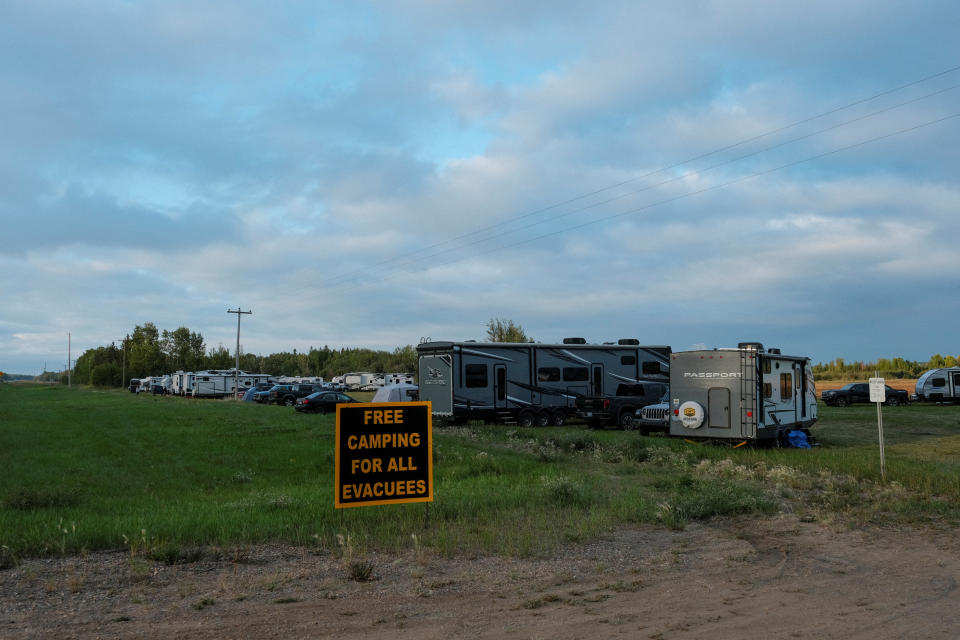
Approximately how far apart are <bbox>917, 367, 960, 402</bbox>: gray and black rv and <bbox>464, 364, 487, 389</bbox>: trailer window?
32667 mm

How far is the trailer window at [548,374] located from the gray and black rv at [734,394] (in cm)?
854

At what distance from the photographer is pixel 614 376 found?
31.9 m

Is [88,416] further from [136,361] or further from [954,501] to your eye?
[136,361]

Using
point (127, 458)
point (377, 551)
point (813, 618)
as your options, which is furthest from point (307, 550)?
point (127, 458)

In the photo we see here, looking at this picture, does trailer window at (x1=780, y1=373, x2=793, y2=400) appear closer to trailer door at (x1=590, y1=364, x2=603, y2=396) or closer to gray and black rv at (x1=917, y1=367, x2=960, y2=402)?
trailer door at (x1=590, y1=364, x2=603, y2=396)

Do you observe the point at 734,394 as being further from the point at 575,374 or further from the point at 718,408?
the point at 575,374

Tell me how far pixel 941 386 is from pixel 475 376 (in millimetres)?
33121

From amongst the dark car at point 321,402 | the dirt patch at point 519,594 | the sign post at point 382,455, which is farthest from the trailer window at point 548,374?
the dirt patch at point 519,594

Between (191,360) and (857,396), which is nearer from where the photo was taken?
(857,396)

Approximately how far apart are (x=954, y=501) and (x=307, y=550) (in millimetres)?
9792

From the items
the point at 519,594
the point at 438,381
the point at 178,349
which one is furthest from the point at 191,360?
the point at 519,594

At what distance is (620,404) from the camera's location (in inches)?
1129

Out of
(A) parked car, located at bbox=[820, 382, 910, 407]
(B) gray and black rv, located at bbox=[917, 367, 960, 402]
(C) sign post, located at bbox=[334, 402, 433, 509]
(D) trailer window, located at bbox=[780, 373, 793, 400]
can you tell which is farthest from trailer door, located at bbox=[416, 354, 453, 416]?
(B) gray and black rv, located at bbox=[917, 367, 960, 402]

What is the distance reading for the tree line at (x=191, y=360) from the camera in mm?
105062
